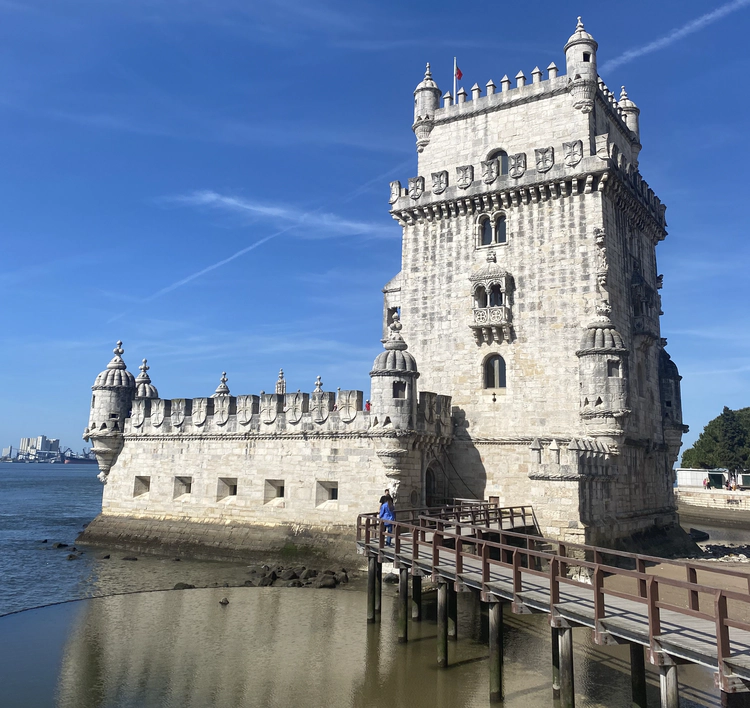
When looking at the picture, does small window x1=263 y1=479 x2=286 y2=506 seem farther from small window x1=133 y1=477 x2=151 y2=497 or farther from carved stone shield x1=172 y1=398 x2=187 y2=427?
small window x1=133 y1=477 x2=151 y2=497

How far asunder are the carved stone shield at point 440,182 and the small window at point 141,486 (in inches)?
744

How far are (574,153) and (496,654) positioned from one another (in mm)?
19895

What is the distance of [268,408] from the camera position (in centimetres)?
2788

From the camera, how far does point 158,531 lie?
29766 mm

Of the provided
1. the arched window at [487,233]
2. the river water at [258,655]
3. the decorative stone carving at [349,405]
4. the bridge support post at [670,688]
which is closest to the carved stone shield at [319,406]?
the decorative stone carving at [349,405]

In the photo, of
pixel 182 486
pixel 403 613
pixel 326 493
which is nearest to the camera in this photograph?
pixel 403 613

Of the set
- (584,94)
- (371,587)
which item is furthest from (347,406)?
(584,94)

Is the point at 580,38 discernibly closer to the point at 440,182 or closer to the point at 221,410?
the point at 440,182

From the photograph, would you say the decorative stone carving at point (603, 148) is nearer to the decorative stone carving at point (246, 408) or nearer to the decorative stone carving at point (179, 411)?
the decorative stone carving at point (246, 408)

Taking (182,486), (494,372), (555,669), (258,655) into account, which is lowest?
(258,655)

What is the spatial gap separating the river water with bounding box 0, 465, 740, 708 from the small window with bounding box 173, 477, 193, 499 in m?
6.84

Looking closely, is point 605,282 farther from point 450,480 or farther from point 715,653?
point 715,653

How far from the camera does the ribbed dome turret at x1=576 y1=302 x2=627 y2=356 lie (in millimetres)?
24297

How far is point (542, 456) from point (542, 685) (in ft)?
36.9
